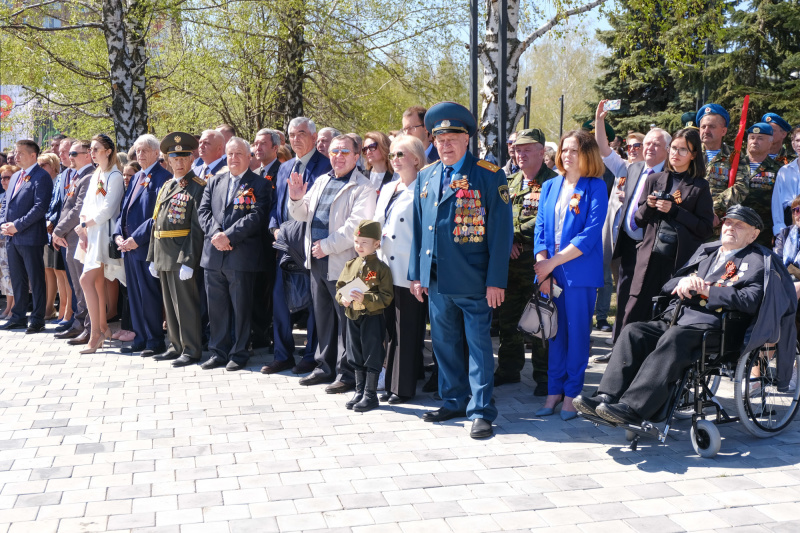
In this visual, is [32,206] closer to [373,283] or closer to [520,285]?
[373,283]

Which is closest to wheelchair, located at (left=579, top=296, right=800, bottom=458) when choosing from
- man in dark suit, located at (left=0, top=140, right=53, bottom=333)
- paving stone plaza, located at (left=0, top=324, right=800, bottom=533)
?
paving stone plaza, located at (left=0, top=324, right=800, bottom=533)

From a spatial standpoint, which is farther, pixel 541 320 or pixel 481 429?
pixel 541 320

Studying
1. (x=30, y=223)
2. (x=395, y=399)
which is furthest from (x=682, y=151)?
(x=30, y=223)

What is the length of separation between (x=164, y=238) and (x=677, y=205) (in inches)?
181

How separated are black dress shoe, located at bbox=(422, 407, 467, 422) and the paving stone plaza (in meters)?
0.07

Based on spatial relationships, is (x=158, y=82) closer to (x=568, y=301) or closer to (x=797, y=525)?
(x=568, y=301)

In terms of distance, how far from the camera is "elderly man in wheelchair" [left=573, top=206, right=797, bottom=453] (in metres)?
4.86

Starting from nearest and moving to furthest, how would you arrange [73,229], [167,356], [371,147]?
1. [371,147]
2. [167,356]
3. [73,229]

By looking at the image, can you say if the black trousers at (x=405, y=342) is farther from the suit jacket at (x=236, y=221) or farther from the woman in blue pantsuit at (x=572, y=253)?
the suit jacket at (x=236, y=221)

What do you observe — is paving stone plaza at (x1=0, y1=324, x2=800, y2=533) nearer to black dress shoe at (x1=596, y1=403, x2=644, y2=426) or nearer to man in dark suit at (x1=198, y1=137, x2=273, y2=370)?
black dress shoe at (x1=596, y1=403, x2=644, y2=426)

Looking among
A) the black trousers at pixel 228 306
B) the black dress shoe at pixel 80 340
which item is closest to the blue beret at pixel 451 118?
the black trousers at pixel 228 306

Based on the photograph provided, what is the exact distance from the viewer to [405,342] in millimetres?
6148

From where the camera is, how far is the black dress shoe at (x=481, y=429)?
5297 millimetres

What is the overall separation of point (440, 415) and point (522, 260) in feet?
5.38
